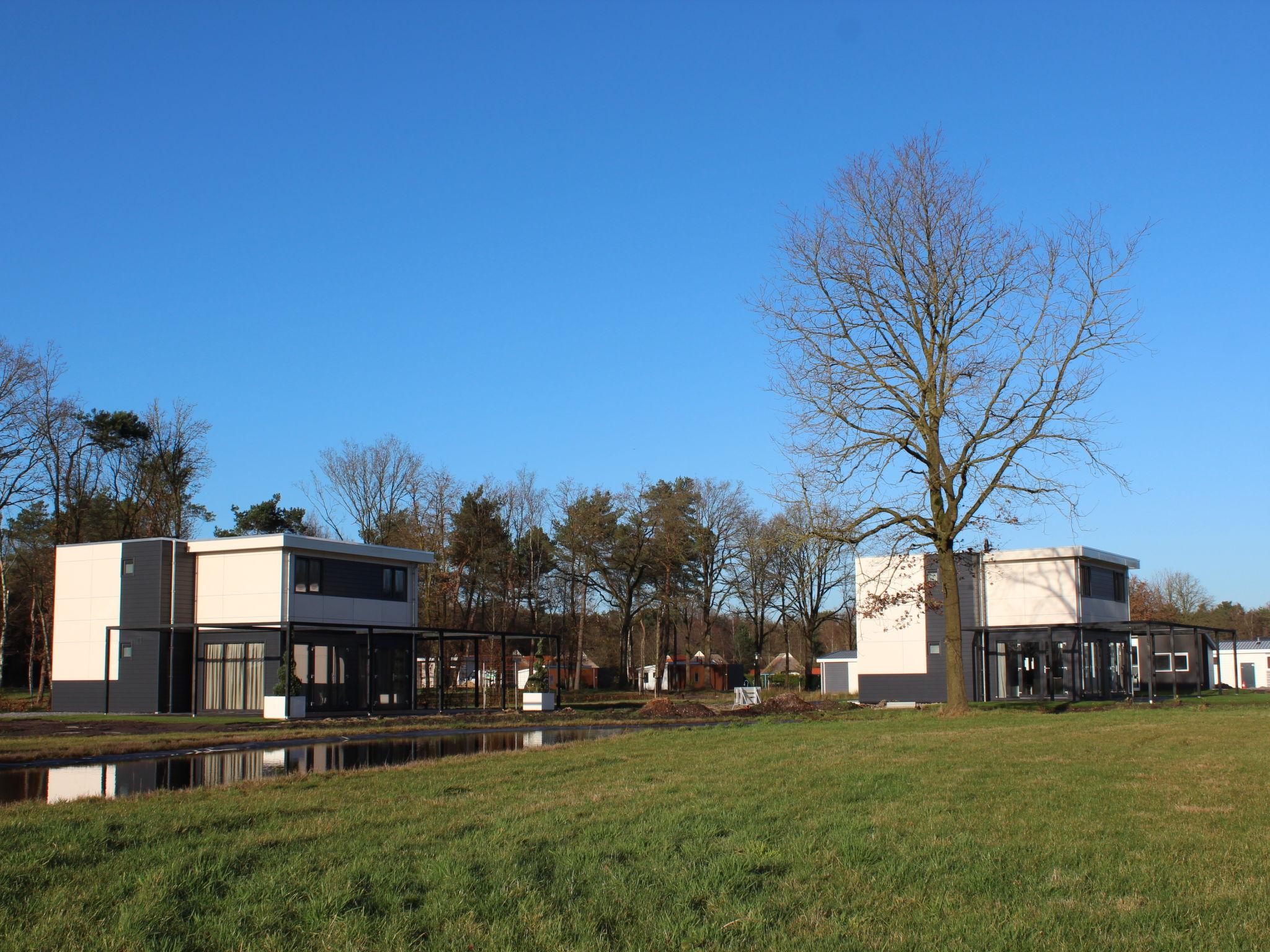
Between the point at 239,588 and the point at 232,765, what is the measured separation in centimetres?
2219

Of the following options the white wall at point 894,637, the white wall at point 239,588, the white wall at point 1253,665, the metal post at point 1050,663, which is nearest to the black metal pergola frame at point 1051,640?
the metal post at point 1050,663

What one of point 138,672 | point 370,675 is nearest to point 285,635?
point 370,675

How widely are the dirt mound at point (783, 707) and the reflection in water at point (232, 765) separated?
9846 mm

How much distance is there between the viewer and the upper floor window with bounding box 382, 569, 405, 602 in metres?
40.7

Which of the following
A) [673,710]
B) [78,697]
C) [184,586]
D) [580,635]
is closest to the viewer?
[673,710]

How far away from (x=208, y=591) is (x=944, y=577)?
25.0 meters

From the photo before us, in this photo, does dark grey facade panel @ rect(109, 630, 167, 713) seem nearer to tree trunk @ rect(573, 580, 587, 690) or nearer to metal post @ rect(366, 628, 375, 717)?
metal post @ rect(366, 628, 375, 717)

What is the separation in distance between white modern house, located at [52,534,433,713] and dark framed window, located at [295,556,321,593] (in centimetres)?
4

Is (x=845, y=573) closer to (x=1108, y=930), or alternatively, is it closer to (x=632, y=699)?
(x=632, y=699)

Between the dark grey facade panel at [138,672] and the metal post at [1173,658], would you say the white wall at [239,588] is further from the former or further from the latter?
the metal post at [1173,658]

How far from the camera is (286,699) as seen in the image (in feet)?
102

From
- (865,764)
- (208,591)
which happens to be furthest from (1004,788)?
(208,591)

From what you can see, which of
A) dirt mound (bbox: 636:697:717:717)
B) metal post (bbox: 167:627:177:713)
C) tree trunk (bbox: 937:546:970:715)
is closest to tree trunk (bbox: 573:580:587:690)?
metal post (bbox: 167:627:177:713)

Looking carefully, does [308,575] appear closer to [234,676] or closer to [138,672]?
[234,676]
